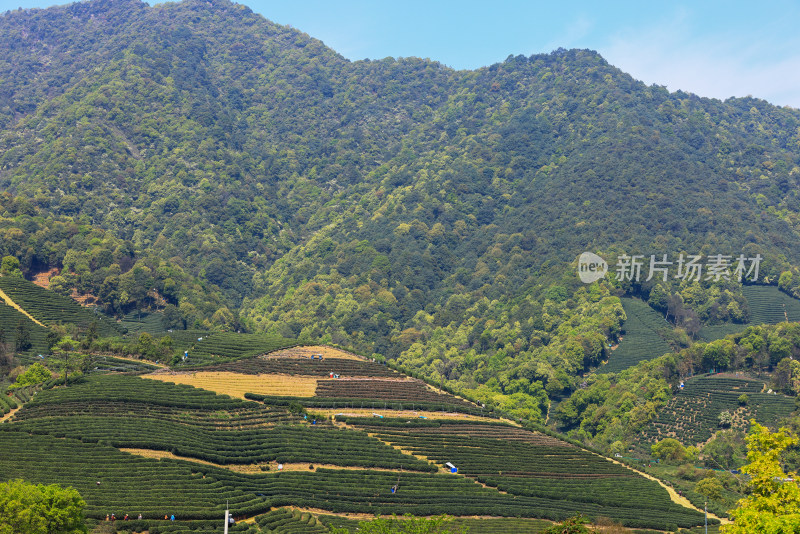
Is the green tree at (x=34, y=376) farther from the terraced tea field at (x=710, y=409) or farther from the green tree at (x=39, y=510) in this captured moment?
the terraced tea field at (x=710, y=409)

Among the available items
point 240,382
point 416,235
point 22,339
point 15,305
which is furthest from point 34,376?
point 416,235

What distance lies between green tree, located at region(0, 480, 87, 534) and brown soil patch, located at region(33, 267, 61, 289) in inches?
3195

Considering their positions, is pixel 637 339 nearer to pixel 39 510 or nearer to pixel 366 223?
pixel 366 223

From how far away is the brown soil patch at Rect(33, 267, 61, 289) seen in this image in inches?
4793

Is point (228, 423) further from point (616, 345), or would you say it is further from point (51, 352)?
point (616, 345)

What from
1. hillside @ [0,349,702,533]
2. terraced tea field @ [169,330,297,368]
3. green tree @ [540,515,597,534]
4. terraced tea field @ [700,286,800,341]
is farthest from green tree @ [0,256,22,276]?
terraced tea field @ [700,286,800,341]

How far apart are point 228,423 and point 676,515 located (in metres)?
41.2

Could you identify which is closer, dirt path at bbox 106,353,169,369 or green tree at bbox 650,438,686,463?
green tree at bbox 650,438,686,463

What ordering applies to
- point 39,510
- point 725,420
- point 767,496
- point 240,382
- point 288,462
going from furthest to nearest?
point 725,420
point 240,382
point 288,462
point 767,496
point 39,510

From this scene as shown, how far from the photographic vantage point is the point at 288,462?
72062 millimetres

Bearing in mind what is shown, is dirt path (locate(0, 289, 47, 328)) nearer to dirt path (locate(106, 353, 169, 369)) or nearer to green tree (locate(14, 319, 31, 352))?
green tree (locate(14, 319, 31, 352))

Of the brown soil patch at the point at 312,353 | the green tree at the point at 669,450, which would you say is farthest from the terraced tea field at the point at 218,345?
the green tree at the point at 669,450

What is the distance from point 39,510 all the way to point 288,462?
2940cm

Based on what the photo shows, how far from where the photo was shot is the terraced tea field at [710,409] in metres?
97.9
